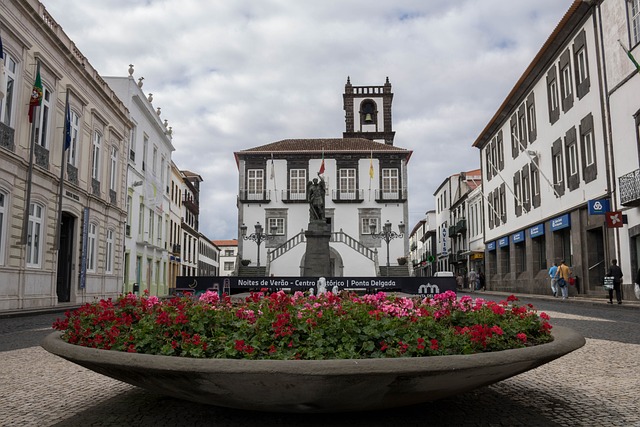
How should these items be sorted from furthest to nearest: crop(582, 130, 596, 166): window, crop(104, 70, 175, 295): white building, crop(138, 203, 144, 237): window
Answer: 1. crop(138, 203, 144, 237): window
2. crop(104, 70, 175, 295): white building
3. crop(582, 130, 596, 166): window

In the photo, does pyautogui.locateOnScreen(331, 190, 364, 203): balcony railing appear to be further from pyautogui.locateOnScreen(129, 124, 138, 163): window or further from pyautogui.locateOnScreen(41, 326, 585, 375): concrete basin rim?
pyautogui.locateOnScreen(41, 326, 585, 375): concrete basin rim

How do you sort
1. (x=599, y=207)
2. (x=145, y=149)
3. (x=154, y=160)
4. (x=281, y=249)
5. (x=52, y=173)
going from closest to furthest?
(x=52, y=173)
(x=599, y=207)
(x=145, y=149)
(x=154, y=160)
(x=281, y=249)

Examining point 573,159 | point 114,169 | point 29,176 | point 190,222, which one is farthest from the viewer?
point 190,222

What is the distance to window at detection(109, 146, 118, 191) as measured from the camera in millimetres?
25752

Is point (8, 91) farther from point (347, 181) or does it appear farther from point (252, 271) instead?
point (347, 181)

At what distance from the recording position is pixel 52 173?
1866 centimetres

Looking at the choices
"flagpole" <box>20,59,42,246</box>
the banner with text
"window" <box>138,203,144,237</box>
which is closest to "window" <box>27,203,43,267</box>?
"flagpole" <box>20,59,42,246</box>

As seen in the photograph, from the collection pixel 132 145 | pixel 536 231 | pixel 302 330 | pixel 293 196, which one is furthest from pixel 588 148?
pixel 293 196

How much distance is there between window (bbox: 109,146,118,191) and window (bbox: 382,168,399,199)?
25276 mm

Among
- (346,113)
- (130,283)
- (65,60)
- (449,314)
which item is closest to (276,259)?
(130,283)

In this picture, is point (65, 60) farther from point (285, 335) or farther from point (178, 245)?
point (178, 245)

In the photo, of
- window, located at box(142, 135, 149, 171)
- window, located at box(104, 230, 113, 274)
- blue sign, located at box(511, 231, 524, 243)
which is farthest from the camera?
window, located at box(142, 135, 149, 171)

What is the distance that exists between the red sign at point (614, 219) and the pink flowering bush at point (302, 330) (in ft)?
54.4

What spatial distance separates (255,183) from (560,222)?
27.4 metres
